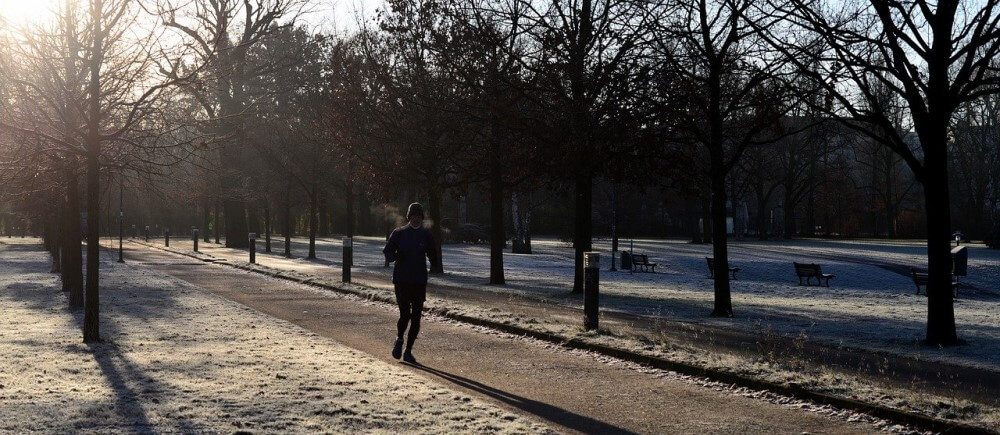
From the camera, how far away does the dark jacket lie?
10961 mm

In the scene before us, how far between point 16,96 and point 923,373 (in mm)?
12055

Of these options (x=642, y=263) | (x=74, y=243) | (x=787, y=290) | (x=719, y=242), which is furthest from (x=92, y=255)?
(x=642, y=263)

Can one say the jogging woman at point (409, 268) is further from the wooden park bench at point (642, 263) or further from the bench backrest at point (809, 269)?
the wooden park bench at point (642, 263)

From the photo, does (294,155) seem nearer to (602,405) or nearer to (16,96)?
(16,96)

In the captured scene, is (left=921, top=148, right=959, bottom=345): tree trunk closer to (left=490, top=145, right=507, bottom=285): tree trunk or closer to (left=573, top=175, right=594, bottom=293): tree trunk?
(left=573, top=175, right=594, bottom=293): tree trunk

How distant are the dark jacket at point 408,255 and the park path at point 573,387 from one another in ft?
3.13

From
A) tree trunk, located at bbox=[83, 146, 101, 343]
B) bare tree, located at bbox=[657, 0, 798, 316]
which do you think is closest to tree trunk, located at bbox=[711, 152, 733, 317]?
bare tree, located at bbox=[657, 0, 798, 316]

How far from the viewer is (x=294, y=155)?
1750 inches

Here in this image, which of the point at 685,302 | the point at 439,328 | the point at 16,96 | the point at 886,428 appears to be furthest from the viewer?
the point at 685,302

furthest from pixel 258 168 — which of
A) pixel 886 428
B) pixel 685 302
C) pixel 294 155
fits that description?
pixel 886 428

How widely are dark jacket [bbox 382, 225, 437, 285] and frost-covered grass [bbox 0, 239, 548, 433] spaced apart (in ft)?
3.24

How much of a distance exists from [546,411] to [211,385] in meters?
3.11

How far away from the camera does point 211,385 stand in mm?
8852

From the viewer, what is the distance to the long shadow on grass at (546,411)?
727 centimetres
